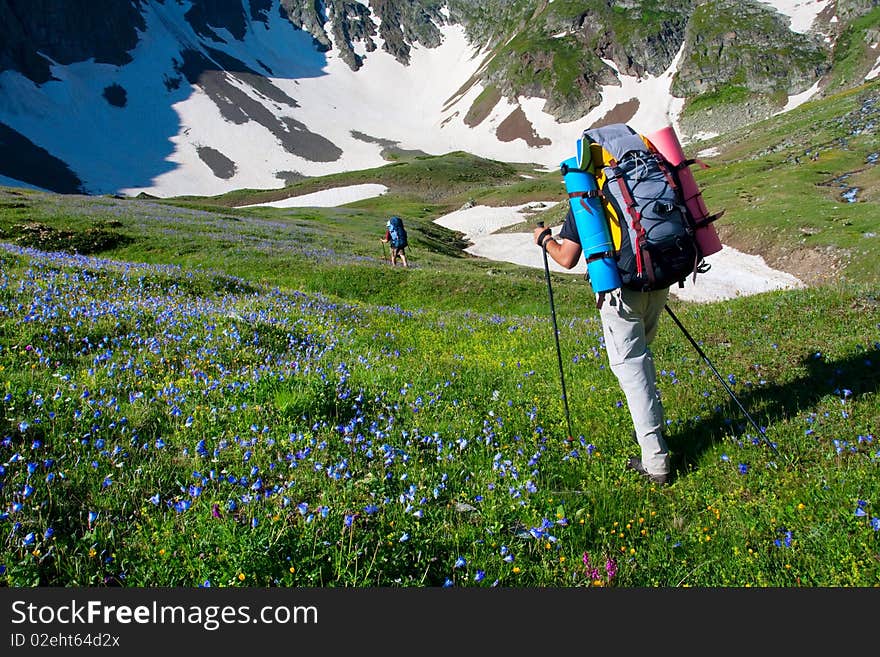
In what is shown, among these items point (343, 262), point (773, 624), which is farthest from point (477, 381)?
point (343, 262)

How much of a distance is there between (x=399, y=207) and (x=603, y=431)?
374ft

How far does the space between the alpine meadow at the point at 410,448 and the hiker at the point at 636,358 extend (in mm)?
331

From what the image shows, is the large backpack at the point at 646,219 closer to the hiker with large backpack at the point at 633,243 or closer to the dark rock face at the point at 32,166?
the hiker with large backpack at the point at 633,243

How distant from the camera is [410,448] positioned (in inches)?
209

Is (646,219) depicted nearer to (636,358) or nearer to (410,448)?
(636,358)

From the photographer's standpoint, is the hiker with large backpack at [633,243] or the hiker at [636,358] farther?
the hiker at [636,358]

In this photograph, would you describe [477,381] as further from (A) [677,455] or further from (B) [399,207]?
(B) [399,207]

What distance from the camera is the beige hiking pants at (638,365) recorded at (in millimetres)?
5508

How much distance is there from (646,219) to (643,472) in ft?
9.27

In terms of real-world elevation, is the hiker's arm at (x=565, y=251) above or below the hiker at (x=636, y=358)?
above

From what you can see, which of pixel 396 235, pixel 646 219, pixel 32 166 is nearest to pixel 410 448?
pixel 646 219

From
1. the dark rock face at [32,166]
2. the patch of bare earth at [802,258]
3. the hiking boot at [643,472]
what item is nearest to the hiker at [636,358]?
the hiking boot at [643,472]

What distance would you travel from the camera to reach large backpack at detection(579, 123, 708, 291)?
513cm

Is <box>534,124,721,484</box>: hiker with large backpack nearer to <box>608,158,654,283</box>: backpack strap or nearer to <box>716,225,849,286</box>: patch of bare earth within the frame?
<box>608,158,654,283</box>: backpack strap
